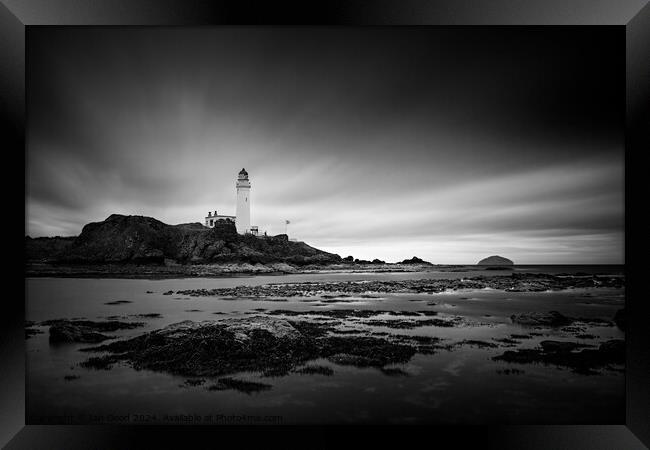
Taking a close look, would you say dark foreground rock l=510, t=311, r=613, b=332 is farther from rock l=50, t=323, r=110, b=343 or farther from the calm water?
rock l=50, t=323, r=110, b=343

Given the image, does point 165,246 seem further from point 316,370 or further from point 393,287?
point 393,287

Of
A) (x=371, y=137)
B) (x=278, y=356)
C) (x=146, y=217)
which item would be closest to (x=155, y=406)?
(x=278, y=356)

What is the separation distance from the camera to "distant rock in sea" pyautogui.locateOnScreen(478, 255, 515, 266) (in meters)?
6.23

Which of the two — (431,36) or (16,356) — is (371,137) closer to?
(431,36)

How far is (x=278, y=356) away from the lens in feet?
16.5

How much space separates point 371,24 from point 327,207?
356 centimetres

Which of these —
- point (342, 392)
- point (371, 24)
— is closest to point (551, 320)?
point (342, 392)

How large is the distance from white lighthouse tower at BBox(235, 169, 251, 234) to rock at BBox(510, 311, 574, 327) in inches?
221

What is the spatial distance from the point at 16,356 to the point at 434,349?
20.0ft

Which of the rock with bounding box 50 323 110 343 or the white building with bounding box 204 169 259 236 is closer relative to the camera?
the rock with bounding box 50 323 110 343

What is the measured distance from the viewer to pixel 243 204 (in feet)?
21.9

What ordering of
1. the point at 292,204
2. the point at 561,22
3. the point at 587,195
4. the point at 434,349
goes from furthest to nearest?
the point at 292,204 → the point at 434,349 → the point at 587,195 → the point at 561,22

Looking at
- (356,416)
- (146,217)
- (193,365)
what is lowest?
(356,416)

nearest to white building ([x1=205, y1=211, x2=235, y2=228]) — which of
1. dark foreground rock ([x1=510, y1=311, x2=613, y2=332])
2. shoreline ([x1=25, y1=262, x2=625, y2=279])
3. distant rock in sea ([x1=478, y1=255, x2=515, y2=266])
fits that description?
shoreline ([x1=25, y1=262, x2=625, y2=279])
